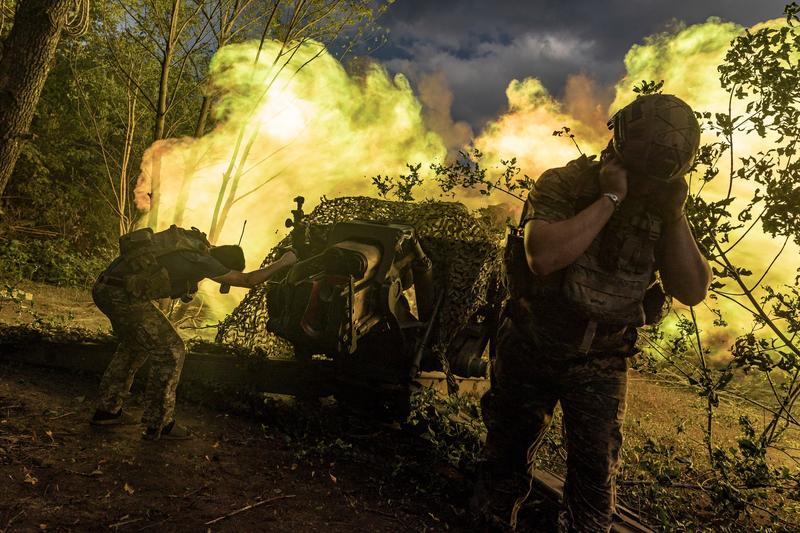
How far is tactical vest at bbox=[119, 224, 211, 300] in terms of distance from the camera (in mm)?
4508

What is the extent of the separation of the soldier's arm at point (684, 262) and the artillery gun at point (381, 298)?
2.47m

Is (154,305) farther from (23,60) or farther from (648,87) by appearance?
(648,87)

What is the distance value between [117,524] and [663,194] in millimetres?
3490

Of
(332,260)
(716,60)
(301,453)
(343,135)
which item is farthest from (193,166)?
(716,60)

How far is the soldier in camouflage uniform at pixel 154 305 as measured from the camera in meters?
4.53

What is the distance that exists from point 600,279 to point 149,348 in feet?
12.6

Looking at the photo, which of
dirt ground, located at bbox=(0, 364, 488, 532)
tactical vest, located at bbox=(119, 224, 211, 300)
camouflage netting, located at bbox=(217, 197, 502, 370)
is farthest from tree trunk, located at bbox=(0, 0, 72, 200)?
camouflage netting, located at bbox=(217, 197, 502, 370)

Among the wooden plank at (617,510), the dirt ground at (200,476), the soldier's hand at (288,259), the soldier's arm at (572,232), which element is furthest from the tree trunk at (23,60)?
the wooden plank at (617,510)

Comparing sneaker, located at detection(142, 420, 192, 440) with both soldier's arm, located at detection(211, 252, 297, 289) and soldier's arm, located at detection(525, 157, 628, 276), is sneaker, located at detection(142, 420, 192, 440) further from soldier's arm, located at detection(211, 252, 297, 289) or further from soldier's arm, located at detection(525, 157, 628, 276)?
soldier's arm, located at detection(525, 157, 628, 276)

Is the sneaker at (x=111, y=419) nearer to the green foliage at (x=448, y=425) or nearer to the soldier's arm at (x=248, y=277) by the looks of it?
the soldier's arm at (x=248, y=277)

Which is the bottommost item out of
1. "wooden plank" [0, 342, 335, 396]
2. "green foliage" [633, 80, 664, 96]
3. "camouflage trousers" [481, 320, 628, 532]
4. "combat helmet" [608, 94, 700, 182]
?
"wooden plank" [0, 342, 335, 396]

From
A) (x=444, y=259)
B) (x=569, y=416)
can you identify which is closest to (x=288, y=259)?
(x=444, y=259)

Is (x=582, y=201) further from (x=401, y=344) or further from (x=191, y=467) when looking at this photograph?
(x=191, y=467)

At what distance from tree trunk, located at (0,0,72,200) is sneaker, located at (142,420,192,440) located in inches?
134
